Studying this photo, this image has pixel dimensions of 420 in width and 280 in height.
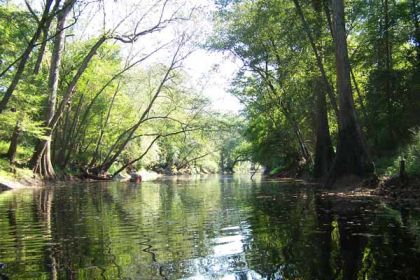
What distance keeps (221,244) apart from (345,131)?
31.7ft

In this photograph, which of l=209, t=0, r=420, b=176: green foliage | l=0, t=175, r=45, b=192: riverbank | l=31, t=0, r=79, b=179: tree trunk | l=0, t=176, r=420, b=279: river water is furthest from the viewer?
l=31, t=0, r=79, b=179: tree trunk

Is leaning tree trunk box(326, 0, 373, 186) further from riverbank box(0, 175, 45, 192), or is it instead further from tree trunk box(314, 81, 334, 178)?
riverbank box(0, 175, 45, 192)

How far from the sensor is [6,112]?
22.3m

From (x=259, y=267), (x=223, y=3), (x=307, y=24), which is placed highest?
(x=223, y=3)

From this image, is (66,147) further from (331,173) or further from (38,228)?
(38,228)

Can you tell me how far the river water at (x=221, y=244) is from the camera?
4.33 m

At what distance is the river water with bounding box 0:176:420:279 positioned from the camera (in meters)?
4.33

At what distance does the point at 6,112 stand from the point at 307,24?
610 inches

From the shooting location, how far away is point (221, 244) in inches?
230

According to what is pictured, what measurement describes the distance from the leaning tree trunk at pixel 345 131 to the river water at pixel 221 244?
4379 millimetres

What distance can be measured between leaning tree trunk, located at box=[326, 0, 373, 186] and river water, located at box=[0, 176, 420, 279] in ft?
14.4

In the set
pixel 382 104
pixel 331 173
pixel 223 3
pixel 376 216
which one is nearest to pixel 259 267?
pixel 376 216

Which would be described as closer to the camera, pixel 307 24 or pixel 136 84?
pixel 307 24

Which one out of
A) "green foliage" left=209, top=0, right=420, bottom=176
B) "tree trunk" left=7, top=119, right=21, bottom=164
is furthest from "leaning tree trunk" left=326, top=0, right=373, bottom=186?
"tree trunk" left=7, top=119, right=21, bottom=164
